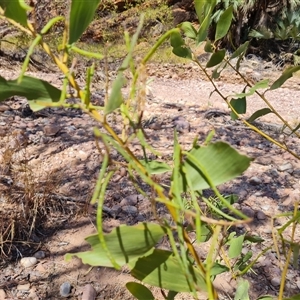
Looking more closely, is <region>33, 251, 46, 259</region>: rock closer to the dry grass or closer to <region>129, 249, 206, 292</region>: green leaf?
the dry grass

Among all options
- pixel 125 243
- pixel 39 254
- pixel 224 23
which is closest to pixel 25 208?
pixel 39 254

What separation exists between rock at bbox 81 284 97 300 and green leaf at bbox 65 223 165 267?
3.28 feet

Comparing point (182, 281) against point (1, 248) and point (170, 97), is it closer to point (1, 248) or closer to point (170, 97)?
point (1, 248)

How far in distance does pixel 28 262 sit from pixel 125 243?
1.17 meters

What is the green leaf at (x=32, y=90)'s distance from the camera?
267 millimetres

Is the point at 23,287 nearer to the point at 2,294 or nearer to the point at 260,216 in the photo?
the point at 2,294

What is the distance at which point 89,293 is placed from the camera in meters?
1.21

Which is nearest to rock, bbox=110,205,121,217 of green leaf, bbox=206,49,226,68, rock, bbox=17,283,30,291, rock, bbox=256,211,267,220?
rock, bbox=17,283,30,291

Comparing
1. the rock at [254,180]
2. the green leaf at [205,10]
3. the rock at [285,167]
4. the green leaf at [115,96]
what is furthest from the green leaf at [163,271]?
the rock at [285,167]

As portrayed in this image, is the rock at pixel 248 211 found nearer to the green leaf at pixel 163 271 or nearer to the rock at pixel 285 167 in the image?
the rock at pixel 285 167

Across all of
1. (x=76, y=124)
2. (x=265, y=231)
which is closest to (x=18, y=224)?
(x=265, y=231)

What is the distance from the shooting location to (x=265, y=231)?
1.53m

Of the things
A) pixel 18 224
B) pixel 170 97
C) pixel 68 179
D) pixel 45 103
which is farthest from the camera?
pixel 170 97

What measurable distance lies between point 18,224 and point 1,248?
12 centimetres
